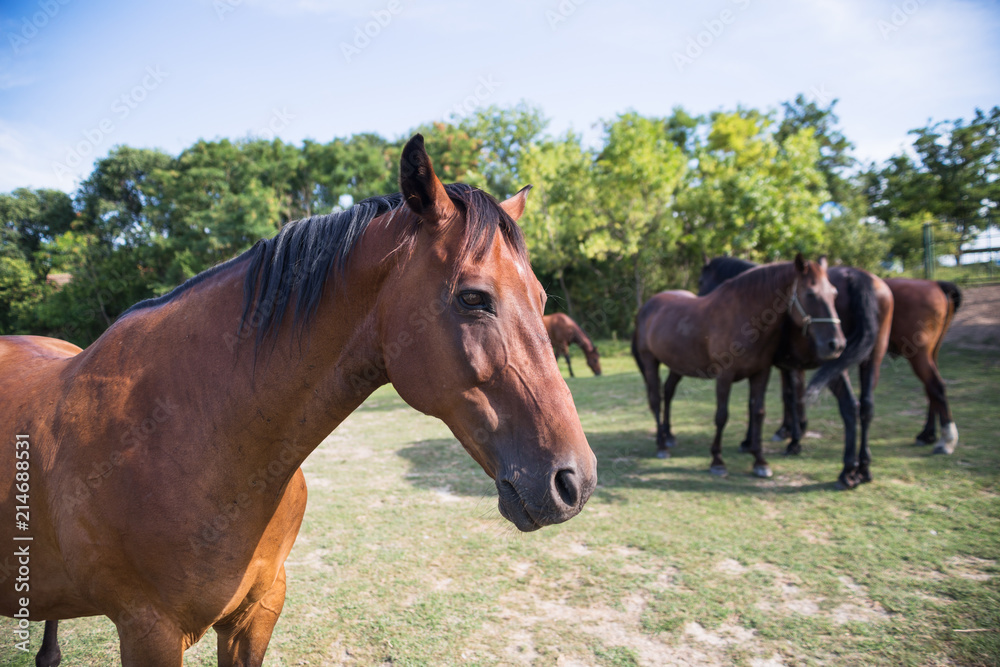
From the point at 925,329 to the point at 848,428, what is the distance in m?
2.07

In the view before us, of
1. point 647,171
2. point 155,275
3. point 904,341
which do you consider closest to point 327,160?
point 155,275

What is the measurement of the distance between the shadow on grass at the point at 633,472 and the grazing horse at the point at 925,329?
2.07 meters

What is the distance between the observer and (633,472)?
18.0 feet

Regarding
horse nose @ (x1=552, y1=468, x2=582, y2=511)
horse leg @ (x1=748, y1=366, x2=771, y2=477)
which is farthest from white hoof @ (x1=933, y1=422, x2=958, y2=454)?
horse nose @ (x1=552, y1=468, x2=582, y2=511)

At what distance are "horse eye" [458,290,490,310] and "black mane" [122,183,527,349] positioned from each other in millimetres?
155

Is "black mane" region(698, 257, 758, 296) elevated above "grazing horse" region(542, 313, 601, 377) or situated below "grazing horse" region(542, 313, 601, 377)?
above

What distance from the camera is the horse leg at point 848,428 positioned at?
4.82m

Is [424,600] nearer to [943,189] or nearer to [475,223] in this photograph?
[475,223]

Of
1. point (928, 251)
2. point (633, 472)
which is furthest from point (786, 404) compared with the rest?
point (928, 251)

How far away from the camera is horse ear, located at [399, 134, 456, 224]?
1.21m

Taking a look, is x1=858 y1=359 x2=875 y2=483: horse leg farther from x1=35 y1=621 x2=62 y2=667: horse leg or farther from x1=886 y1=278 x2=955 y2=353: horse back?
x1=35 y1=621 x2=62 y2=667: horse leg

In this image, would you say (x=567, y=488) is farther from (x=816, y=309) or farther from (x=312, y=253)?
(x=816, y=309)

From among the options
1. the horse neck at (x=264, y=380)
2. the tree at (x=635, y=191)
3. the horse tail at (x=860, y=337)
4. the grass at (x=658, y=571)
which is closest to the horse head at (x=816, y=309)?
the horse tail at (x=860, y=337)

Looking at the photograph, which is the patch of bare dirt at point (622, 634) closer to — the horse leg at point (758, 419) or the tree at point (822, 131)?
the horse leg at point (758, 419)
